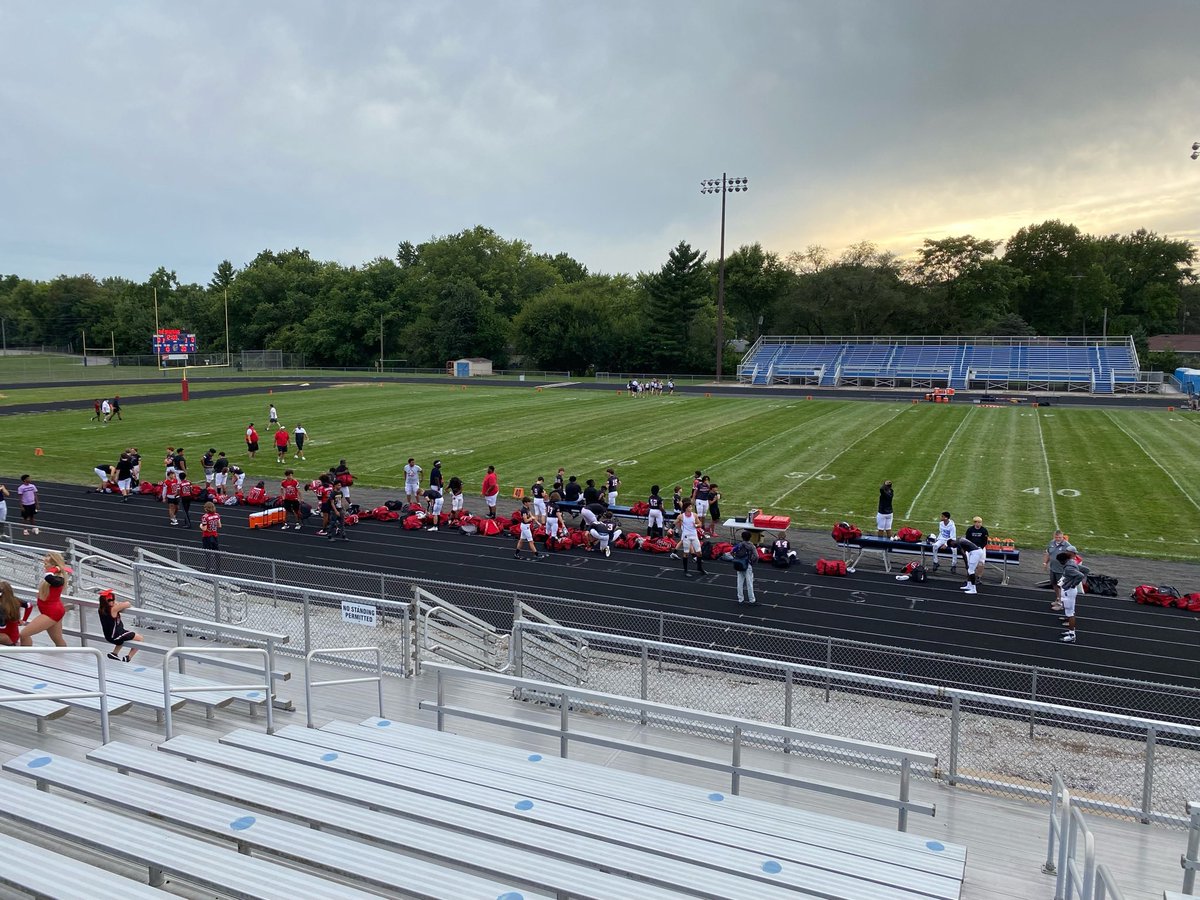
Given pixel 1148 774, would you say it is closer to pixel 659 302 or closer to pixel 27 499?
pixel 27 499

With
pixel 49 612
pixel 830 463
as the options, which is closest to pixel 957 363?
pixel 830 463

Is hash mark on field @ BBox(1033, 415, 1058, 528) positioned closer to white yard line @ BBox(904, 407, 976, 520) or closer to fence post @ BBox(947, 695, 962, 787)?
white yard line @ BBox(904, 407, 976, 520)

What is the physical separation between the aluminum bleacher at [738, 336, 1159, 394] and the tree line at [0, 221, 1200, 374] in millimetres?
7964

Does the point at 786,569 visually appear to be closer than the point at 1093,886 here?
No

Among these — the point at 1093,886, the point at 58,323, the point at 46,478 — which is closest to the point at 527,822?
the point at 1093,886

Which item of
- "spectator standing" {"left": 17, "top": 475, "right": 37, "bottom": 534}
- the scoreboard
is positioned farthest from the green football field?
the scoreboard

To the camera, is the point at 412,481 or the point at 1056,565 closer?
the point at 1056,565

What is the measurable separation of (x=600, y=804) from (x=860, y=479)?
24219mm

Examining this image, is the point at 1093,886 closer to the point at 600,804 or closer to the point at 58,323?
the point at 600,804

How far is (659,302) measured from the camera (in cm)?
8669

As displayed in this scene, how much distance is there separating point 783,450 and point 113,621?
28343mm

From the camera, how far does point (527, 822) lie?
5.82 meters

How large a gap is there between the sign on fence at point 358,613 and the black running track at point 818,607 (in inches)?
137

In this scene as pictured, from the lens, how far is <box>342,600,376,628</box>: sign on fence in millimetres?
10375
